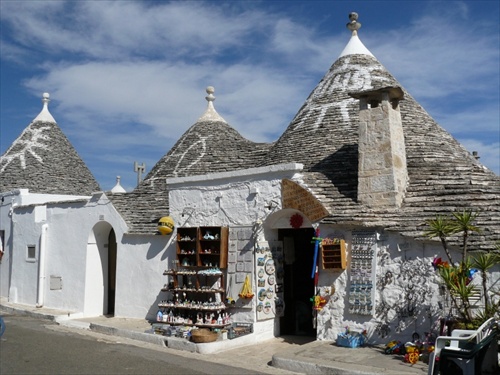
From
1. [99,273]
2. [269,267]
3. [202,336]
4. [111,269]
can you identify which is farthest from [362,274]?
[111,269]

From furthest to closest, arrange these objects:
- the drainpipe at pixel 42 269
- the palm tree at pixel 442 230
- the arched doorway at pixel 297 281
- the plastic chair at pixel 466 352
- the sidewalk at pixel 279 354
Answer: the drainpipe at pixel 42 269
the arched doorway at pixel 297 281
the palm tree at pixel 442 230
the sidewalk at pixel 279 354
the plastic chair at pixel 466 352

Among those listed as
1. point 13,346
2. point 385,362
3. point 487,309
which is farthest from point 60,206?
point 487,309

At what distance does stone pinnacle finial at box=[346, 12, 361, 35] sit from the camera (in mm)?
14363

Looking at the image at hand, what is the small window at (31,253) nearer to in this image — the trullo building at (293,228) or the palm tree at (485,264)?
the trullo building at (293,228)

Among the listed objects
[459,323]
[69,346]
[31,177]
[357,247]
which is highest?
[31,177]

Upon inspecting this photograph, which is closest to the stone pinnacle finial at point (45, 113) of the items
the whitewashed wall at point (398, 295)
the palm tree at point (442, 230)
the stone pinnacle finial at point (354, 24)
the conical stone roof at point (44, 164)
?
the conical stone roof at point (44, 164)

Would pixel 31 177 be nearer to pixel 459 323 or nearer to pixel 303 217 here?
pixel 303 217

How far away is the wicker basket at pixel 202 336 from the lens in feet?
31.2

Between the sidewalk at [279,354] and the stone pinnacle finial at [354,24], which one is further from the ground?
the stone pinnacle finial at [354,24]

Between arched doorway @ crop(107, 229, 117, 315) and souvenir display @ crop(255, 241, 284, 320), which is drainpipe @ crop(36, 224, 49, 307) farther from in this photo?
souvenir display @ crop(255, 241, 284, 320)

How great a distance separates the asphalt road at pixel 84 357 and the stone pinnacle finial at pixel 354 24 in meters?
10.0

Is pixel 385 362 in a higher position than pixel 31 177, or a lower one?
lower

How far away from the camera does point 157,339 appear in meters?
10.2

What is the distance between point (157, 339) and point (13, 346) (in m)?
2.55
